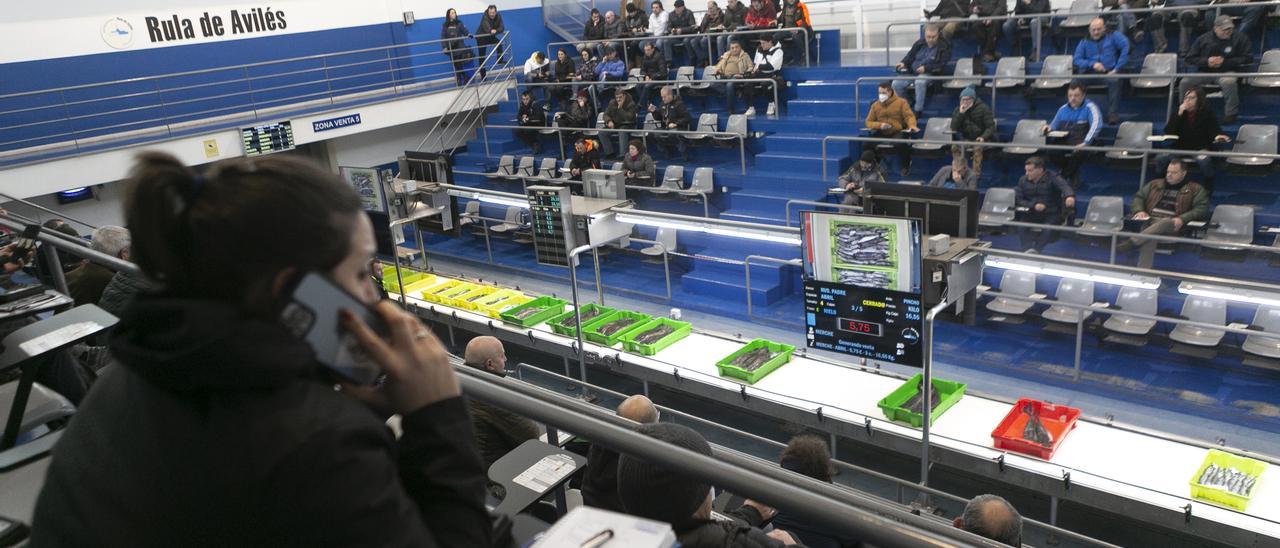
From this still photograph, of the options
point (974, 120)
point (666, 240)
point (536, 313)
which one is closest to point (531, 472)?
point (536, 313)

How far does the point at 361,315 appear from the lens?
3.58ft

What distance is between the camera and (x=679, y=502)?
79.7 inches

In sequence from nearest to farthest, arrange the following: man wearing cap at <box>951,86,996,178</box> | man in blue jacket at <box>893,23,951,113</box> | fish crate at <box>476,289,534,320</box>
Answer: fish crate at <box>476,289,534,320</box>, man wearing cap at <box>951,86,996,178</box>, man in blue jacket at <box>893,23,951,113</box>

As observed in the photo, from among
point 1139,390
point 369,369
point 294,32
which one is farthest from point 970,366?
point 294,32

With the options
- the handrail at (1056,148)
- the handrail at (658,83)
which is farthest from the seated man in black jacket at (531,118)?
the handrail at (1056,148)

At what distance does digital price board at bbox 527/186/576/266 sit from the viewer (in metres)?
7.04

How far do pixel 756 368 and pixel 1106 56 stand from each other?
6788 millimetres

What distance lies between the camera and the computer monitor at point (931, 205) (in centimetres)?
536

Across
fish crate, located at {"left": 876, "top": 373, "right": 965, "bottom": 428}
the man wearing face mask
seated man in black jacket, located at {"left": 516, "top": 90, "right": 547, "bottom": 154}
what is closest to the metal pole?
fish crate, located at {"left": 876, "top": 373, "right": 965, "bottom": 428}

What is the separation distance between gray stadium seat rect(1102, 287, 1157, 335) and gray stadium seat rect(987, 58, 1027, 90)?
4444 millimetres

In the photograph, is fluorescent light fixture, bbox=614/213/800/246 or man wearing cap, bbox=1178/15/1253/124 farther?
man wearing cap, bbox=1178/15/1253/124

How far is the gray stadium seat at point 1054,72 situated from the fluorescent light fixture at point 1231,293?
20.2 ft

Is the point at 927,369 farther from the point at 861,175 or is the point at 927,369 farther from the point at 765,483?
the point at 861,175

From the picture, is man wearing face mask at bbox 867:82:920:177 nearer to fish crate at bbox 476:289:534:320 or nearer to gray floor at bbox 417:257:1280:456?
gray floor at bbox 417:257:1280:456
